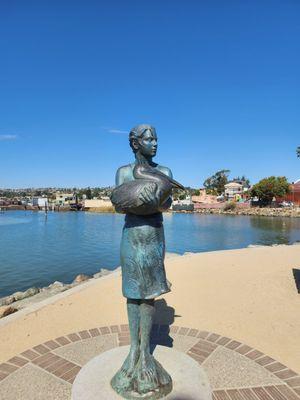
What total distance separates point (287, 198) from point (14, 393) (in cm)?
8501

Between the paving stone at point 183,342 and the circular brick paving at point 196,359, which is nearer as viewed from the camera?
the circular brick paving at point 196,359

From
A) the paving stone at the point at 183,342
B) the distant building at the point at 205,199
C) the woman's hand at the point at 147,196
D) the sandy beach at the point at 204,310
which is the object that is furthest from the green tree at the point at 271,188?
the woman's hand at the point at 147,196

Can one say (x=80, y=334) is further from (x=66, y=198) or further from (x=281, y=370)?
(x=66, y=198)

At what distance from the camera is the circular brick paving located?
3.67 m

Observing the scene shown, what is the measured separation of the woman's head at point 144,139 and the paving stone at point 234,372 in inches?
106

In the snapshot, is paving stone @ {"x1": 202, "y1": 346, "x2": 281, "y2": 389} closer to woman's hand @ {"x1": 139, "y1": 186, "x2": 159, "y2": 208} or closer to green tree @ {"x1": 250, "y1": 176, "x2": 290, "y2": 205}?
woman's hand @ {"x1": 139, "y1": 186, "x2": 159, "y2": 208}

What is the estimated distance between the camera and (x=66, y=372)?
3953 millimetres

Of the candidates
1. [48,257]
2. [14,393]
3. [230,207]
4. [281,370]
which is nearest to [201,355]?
[281,370]

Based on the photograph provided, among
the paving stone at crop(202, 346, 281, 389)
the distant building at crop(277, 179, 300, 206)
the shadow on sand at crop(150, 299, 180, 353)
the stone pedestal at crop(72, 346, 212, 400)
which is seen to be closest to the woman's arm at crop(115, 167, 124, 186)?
the stone pedestal at crop(72, 346, 212, 400)

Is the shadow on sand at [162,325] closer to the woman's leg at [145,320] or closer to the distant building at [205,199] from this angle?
the woman's leg at [145,320]

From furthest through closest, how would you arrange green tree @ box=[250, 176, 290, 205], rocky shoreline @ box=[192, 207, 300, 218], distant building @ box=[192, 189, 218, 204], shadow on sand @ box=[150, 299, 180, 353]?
distant building @ box=[192, 189, 218, 204] < green tree @ box=[250, 176, 290, 205] < rocky shoreline @ box=[192, 207, 300, 218] < shadow on sand @ box=[150, 299, 180, 353]

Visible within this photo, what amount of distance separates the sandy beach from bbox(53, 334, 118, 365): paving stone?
0.57 m

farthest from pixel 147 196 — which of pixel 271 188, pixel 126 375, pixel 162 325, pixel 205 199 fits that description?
pixel 205 199

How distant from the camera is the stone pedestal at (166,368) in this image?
3.14 m
